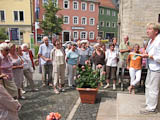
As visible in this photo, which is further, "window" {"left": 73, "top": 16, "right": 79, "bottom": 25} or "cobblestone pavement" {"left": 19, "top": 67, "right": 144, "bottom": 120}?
"window" {"left": 73, "top": 16, "right": 79, "bottom": 25}

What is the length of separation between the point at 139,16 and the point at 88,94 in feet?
27.1

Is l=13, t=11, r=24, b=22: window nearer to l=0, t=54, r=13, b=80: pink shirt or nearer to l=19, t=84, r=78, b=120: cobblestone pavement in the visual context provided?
l=19, t=84, r=78, b=120: cobblestone pavement

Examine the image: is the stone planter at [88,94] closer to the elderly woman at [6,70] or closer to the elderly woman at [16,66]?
the elderly woman at [6,70]

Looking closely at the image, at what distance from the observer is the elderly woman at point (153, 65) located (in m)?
3.00

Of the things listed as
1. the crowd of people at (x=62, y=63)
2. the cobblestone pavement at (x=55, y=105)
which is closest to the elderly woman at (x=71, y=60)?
the crowd of people at (x=62, y=63)

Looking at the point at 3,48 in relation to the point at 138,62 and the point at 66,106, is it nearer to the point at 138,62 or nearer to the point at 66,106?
the point at 66,106

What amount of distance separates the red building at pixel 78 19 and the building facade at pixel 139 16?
2508 cm

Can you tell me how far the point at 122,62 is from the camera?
5973mm

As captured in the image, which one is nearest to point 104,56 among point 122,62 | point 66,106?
point 122,62

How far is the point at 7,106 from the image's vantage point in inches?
95.1

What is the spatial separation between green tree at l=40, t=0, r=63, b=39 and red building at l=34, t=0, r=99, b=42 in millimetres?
8959

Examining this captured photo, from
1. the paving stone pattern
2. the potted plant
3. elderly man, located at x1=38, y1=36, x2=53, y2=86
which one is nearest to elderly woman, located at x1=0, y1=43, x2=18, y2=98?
the paving stone pattern

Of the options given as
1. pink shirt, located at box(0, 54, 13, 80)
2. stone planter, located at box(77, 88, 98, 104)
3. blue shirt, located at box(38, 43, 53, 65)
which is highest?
blue shirt, located at box(38, 43, 53, 65)

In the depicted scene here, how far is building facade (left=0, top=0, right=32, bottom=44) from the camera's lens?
100ft
